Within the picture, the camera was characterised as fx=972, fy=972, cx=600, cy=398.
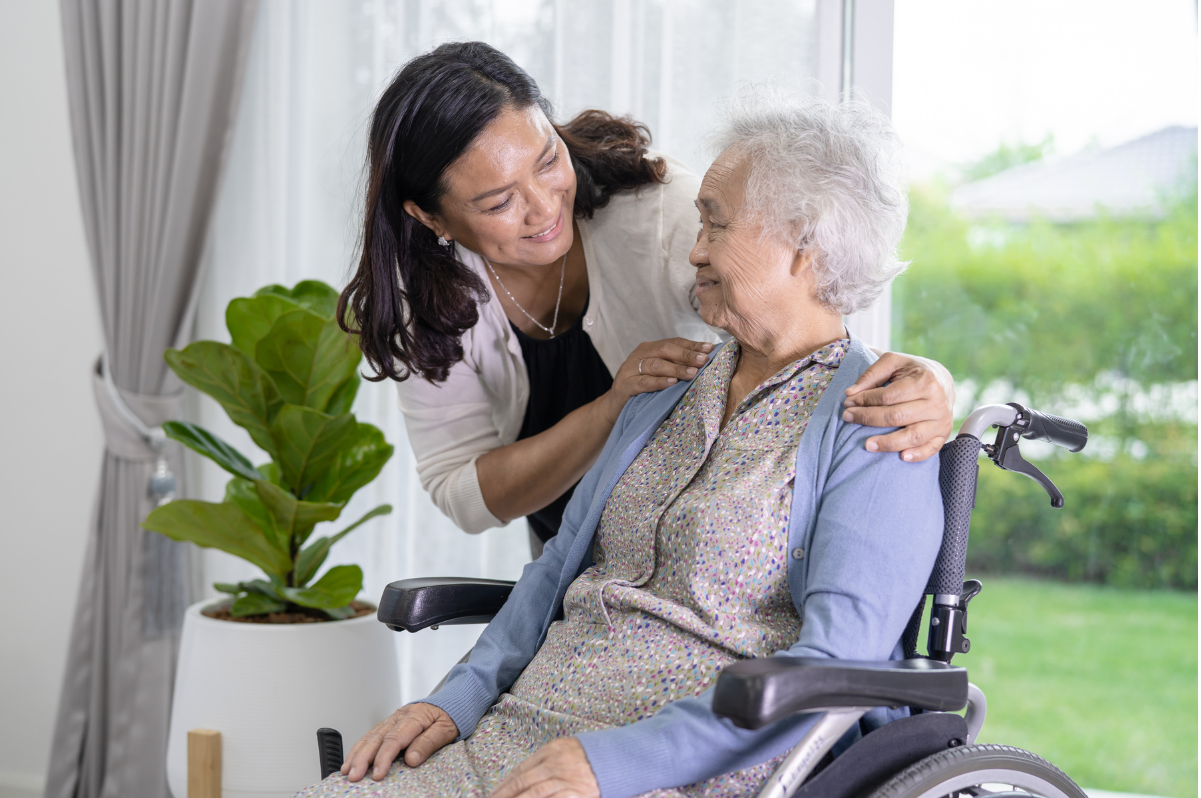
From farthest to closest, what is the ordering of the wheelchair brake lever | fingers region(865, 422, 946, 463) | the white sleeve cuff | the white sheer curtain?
the white sheer curtain, the white sleeve cuff, the wheelchair brake lever, fingers region(865, 422, 946, 463)

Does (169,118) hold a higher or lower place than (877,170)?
higher

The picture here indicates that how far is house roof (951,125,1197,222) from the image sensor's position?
7.46 feet

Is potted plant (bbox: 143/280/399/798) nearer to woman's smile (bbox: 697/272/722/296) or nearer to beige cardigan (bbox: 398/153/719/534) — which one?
beige cardigan (bbox: 398/153/719/534)

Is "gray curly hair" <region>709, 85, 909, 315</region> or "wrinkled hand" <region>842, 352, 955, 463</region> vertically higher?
"gray curly hair" <region>709, 85, 909, 315</region>

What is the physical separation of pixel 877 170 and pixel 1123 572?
2.00m

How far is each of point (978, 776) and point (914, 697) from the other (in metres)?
0.15

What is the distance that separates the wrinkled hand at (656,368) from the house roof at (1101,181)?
1.46 m

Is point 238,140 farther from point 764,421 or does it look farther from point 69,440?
point 764,421

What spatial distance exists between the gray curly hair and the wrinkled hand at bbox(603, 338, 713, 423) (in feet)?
0.76

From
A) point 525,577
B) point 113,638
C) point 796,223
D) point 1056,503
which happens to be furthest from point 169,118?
point 1056,503

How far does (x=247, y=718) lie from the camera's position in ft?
6.20

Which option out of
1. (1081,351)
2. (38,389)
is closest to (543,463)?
(38,389)

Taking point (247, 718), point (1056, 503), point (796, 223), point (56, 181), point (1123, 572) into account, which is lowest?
point (247, 718)

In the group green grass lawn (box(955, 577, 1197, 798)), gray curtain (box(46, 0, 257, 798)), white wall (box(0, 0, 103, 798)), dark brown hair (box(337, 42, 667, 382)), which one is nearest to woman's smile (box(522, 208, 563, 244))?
dark brown hair (box(337, 42, 667, 382))
